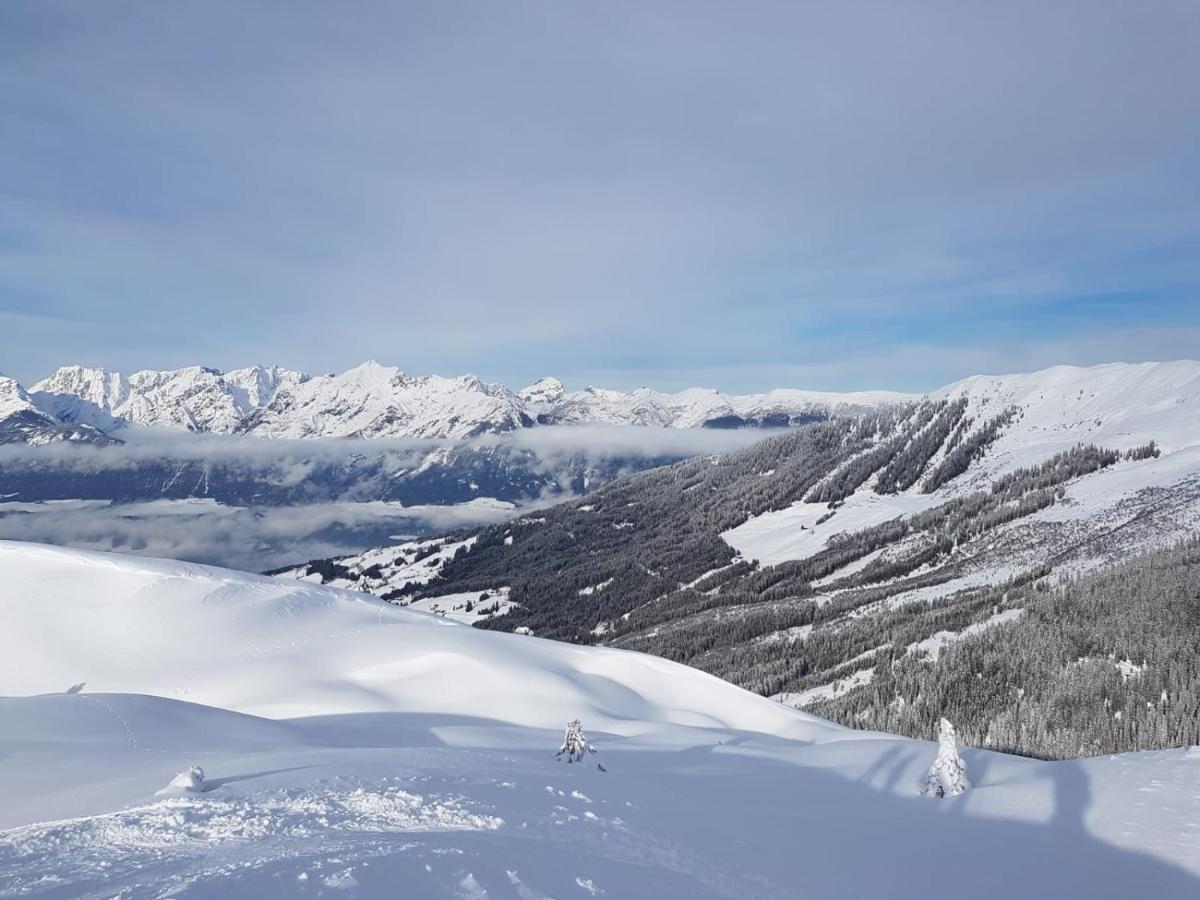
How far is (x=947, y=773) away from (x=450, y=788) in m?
13.8

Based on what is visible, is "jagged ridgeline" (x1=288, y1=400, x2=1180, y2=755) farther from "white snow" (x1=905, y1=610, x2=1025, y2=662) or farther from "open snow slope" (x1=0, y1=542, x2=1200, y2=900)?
"open snow slope" (x1=0, y1=542, x2=1200, y2=900)

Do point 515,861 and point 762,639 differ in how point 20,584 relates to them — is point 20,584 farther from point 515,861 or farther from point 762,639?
point 762,639

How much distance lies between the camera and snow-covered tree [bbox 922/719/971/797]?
59.9ft

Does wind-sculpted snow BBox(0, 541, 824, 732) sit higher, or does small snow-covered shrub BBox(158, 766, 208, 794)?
small snow-covered shrub BBox(158, 766, 208, 794)

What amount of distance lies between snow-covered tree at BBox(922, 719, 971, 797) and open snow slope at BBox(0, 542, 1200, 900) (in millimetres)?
475

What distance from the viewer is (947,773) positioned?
60.3ft

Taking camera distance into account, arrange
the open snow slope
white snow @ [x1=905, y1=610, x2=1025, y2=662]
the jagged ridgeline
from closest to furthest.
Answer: the open snow slope < the jagged ridgeline < white snow @ [x1=905, y1=610, x2=1025, y2=662]

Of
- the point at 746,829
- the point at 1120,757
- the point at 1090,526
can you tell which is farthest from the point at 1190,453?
the point at 746,829

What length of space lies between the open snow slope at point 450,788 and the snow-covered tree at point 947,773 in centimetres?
47

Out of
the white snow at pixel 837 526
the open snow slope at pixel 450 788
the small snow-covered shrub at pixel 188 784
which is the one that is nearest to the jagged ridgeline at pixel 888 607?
the white snow at pixel 837 526

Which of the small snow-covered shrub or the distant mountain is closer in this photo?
the small snow-covered shrub

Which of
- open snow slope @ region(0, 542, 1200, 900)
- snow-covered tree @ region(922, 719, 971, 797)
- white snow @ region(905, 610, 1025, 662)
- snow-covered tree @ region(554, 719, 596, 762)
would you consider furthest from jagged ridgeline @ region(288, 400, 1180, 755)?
snow-covered tree @ region(554, 719, 596, 762)

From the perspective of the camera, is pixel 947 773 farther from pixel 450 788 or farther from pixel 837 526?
pixel 837 526

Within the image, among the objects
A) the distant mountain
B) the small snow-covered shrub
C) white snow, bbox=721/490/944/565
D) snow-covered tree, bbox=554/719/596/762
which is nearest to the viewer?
the small snow-covered shrub
